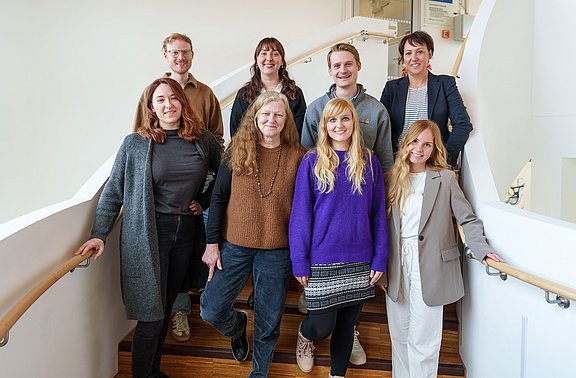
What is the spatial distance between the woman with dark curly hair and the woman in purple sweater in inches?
20.7

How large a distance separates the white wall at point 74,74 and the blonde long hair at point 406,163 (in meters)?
3.37

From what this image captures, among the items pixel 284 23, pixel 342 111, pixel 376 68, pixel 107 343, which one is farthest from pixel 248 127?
Answer: pixel 284 23

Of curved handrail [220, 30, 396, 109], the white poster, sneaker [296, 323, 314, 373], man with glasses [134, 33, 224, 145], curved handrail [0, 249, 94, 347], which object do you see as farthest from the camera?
the white poster

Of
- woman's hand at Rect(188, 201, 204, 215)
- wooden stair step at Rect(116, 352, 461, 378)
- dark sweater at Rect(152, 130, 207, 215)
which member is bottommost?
wooden stair step at Rect(116, 352, 461, 378)

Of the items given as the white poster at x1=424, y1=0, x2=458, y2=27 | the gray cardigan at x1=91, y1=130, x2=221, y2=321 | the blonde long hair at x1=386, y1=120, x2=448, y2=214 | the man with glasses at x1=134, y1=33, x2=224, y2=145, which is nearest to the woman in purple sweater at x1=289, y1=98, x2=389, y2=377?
the blonde long hair at x1=386, y1=120, x2=448, y2=214

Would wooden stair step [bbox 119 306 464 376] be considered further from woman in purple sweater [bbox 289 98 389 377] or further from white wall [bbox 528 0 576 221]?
white wall [bbox 528 0 576 221]

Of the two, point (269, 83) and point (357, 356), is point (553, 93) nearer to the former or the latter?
point (269, 83)

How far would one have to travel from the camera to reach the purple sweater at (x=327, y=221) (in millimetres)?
1991

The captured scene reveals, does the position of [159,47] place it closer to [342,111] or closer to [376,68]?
[376,68]

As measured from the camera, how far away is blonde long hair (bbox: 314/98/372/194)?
1975mm

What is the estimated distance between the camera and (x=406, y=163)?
Result: 2.17 meters

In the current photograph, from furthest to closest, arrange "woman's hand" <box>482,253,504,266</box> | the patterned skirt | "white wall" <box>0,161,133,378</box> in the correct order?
the patterned skirt < "woman's hand" <box>482,253,504,266</box> < "white wall" <box>0,161,133,378</box>

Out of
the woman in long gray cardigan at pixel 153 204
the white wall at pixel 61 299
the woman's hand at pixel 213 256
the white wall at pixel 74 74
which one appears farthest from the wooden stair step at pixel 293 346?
the white wall at pixel 74 74

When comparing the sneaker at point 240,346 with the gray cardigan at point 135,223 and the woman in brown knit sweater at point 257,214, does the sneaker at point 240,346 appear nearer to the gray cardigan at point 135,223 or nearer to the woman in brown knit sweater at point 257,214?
the woman in brown knit sweater at point 257,214
